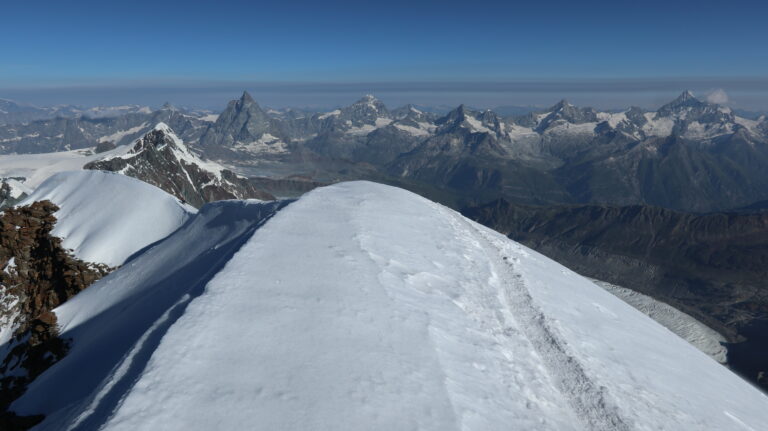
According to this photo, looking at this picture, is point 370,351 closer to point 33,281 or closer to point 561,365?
point 561,365

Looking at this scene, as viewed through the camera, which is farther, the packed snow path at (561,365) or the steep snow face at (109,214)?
the steep snow face at (109,214)

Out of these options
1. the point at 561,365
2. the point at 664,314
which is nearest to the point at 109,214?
the point at 561,365

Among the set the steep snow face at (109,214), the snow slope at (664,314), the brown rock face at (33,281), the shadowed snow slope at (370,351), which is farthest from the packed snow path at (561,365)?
the steep snow face at (109,214)

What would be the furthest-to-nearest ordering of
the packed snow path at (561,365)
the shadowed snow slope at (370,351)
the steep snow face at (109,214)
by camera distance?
the steep snow face at (109,214) < the packed snow path at (561,365) < the shadowed snow slope at (370,351)

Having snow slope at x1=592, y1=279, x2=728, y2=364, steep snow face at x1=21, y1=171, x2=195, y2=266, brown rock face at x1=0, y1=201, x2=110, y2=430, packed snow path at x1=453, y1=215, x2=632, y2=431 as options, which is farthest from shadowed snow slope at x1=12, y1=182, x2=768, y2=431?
snow slope at x1=592, y1=279, x2=728, y2=364

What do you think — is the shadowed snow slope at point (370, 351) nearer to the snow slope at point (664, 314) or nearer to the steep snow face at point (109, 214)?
the steep snow face at point (109, 214)

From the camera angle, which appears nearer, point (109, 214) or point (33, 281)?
point (33, 281)
